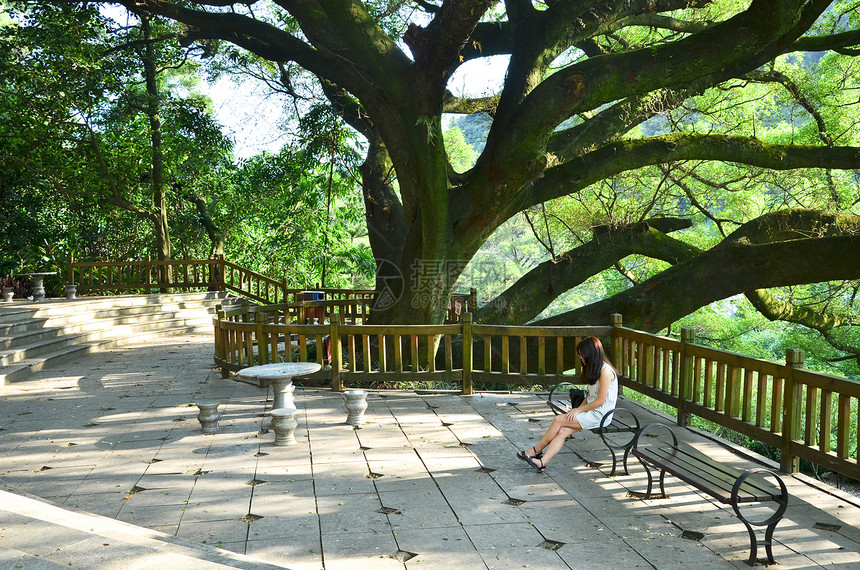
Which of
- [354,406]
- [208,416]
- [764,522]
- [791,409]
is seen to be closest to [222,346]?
[208,416]

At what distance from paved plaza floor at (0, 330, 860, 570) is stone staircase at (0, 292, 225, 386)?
3.81 meters

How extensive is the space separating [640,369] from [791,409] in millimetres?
2618

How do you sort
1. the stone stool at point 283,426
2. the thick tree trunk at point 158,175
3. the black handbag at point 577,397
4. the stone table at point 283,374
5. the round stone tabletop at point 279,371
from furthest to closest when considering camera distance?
the thick tree trunk at point 158,175, the stone table at point 283,374, the round stone tabletop at point 279,371, the stone stool at point 283,426, the black handbag at point 577,397

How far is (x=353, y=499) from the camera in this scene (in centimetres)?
512

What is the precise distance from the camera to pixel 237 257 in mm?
29156

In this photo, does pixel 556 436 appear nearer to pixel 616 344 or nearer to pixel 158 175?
pixel 616 344

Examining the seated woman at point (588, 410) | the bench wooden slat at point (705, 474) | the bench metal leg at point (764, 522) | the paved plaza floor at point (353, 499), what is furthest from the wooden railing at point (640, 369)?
the seated woman at point (588, 410)

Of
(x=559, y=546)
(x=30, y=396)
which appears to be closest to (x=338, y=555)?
(x=559, y=546)

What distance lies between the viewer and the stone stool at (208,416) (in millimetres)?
7137

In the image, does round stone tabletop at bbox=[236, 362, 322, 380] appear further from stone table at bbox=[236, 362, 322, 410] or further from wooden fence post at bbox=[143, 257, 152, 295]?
wooden fence post at bbox=[143, 257, 152, 295]

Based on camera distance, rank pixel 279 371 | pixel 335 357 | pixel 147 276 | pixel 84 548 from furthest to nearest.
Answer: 1. pixel 147 276
2. pixel 335 357
3. pixel 279 371
4. pixel 84 548

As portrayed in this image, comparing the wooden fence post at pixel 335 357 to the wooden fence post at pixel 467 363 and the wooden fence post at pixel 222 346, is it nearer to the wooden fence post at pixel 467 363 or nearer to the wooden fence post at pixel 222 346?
the wooden fence post at pixel 467 363

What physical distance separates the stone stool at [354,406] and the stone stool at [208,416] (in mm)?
1414

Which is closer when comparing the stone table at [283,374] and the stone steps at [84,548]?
the stone steps at [84,548]
